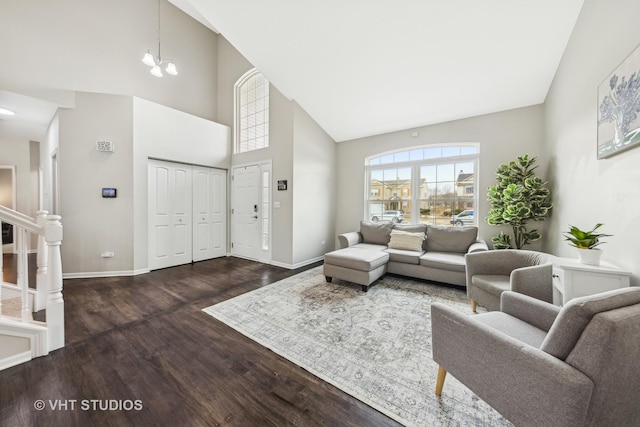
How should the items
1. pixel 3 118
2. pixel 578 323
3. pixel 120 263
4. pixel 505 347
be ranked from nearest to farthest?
pixel 578 323 < pixel 505 347 < pixel 120 263 < pixel 3 118

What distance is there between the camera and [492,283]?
93.6 inches

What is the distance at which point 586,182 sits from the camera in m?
2.17

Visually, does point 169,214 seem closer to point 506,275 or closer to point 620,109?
point 506,275

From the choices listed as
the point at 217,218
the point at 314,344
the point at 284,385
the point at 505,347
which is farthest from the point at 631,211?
the point at 217,218

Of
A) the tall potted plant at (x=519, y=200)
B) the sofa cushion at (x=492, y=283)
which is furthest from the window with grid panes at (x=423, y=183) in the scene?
the sofa cushion at (x=492, y=283)

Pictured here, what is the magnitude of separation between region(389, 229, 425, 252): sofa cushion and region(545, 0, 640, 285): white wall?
63.6 inches

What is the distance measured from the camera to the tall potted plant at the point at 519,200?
3016mm

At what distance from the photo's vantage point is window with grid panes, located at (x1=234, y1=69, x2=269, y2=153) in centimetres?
500

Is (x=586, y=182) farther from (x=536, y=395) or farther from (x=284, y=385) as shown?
(x=284, y=385)

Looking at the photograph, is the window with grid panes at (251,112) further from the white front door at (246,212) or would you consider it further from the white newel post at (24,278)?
the white newel post at (24,278)

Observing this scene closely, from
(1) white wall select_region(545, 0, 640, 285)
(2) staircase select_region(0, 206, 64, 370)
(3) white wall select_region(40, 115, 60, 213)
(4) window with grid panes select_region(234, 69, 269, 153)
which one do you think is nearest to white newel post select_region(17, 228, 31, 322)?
(2) staircase select_region(0, 206, 64, 370)

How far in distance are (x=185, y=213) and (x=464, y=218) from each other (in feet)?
17.3

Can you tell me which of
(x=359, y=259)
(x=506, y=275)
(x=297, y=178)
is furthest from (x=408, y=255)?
(x=297, y=178)

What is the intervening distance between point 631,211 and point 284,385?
103 inches
